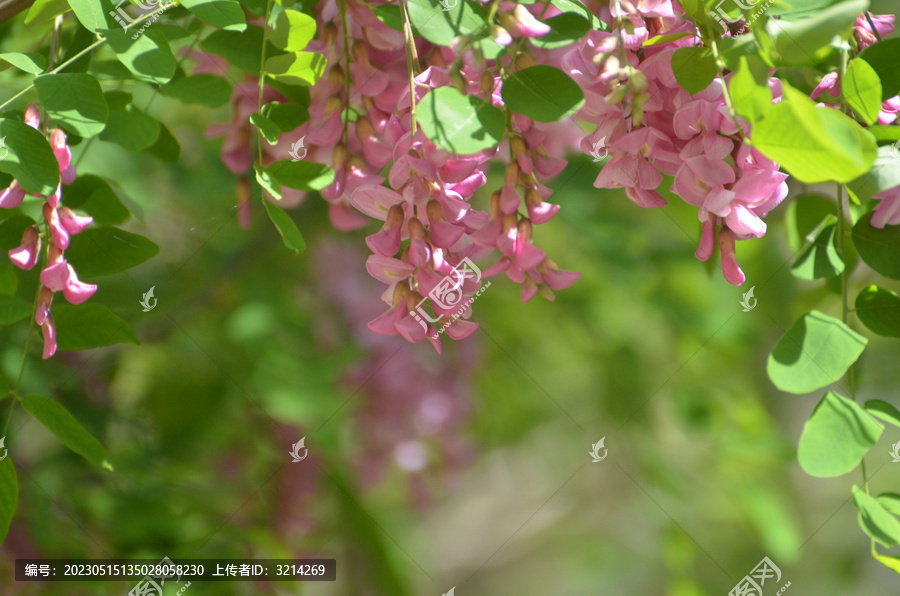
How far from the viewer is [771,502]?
0.94m

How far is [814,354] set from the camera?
0.34 meters

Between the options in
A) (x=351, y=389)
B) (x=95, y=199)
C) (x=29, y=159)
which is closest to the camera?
(x=29, y=159)

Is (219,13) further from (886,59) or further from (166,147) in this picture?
(886,59)

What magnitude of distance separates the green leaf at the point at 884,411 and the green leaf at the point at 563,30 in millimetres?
245

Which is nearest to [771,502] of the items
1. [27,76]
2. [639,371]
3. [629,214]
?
[639,371]

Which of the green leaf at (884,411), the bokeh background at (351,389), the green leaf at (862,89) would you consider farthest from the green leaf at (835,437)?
the bokeh background at (351,389)

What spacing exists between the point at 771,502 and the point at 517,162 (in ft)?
2.62

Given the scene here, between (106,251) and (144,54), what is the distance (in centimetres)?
12

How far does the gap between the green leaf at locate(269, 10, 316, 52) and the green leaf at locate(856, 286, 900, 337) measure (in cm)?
34

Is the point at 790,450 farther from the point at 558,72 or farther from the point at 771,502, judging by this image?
the point at 558,72

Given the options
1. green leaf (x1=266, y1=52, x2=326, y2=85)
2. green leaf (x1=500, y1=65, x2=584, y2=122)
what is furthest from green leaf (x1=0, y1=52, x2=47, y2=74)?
green leaf (x1=500, y1=65, x2=584, y2=122)

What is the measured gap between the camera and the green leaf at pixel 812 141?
21 cm

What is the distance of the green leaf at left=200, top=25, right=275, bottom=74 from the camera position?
0.40 m

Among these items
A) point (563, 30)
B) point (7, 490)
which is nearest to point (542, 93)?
point (563, 30)
